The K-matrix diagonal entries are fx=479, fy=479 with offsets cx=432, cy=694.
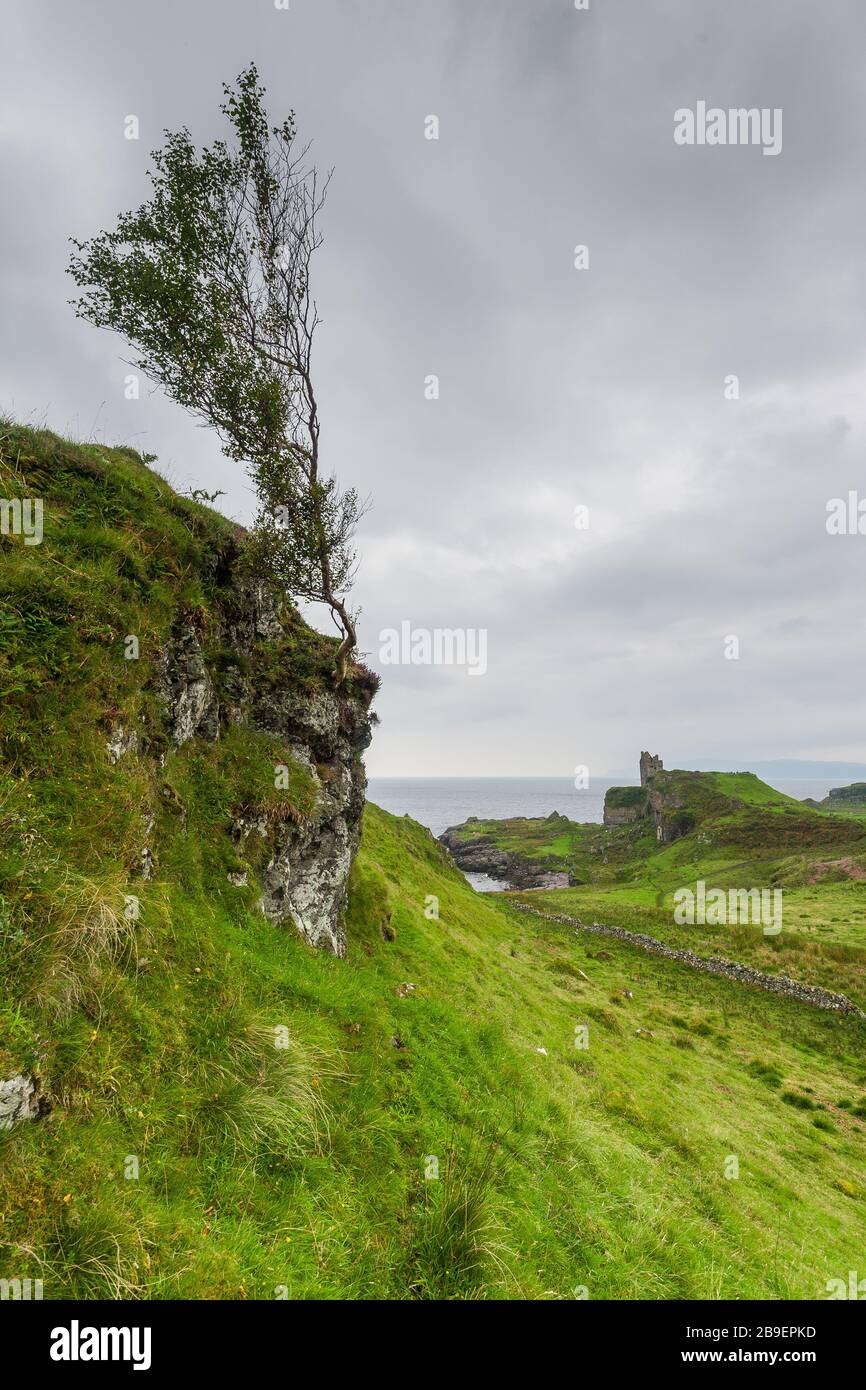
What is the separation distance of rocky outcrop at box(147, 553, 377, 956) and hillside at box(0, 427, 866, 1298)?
3.3 inches

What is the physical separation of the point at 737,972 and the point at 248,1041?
46957mm

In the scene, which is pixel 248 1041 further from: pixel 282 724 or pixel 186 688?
pixel 282 724

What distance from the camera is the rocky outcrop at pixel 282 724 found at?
1103 cm

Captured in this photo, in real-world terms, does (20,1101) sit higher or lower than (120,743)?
lower

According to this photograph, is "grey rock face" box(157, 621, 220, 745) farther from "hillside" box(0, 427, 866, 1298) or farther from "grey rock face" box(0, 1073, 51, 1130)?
"grey rock face" box(0, 1073, 51, 1130)

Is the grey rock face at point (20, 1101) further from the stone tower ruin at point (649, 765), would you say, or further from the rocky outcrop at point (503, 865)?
the stone tower ruin at point (649, 765)

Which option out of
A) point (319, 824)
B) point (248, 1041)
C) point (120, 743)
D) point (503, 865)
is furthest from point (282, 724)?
point (503, 865)

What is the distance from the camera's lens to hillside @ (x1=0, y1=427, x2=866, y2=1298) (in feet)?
16.0

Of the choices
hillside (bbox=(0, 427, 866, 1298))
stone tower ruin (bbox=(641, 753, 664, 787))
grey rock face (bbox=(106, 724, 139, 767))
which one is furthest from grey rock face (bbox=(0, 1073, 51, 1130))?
stone tower ruin (bbox=(641, 753, 664, 787))

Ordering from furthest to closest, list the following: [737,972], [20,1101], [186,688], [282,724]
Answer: [737,972]
[282,724]
[186,688]
[20,1101]

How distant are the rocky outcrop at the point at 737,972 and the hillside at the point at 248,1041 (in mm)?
20911

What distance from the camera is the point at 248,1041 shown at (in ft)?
23.0
